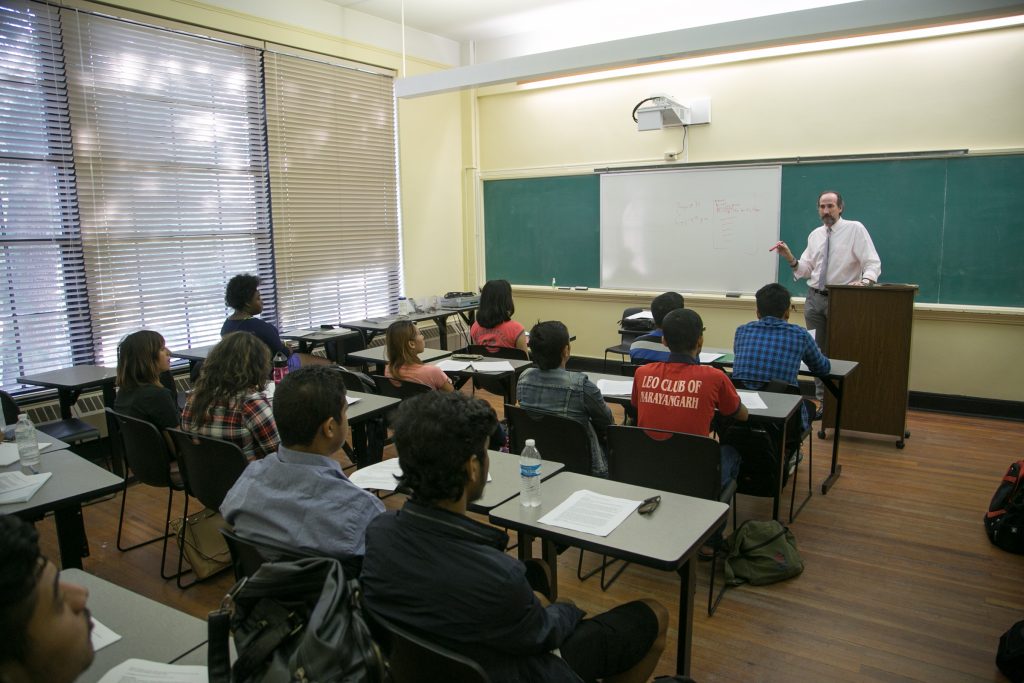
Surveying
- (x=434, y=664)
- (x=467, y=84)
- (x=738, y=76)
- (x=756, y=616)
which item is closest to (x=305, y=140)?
(x=467, y=84)

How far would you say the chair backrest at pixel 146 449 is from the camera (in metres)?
3.20

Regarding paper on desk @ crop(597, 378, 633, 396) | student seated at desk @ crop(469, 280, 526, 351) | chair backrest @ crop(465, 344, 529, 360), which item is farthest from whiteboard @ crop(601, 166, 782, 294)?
paper on desk @ crop(597, 378, 633, 396)

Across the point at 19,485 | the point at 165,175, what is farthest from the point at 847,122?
the point at 19,485

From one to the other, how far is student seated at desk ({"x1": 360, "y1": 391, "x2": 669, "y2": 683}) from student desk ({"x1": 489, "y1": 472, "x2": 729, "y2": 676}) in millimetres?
315

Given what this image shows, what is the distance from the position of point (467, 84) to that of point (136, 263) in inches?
110

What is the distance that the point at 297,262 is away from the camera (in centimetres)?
641

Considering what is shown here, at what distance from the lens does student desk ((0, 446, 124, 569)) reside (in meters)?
2.29

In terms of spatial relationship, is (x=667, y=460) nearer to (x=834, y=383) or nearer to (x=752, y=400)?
(x=752, y=400)

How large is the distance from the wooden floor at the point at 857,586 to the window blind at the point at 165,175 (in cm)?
164

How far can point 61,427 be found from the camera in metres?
4.20

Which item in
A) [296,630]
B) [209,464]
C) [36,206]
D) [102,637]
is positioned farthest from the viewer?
[36,206]

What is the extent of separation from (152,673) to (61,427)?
3.39m

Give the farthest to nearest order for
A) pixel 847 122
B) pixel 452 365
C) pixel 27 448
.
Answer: pixel 847 122 < pixel 452 365 < pixel 27 448

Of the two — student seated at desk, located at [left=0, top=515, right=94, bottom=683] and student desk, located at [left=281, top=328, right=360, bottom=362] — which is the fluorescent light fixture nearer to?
student desk, located at [left=281, top=328, right=360, bottom=362]
